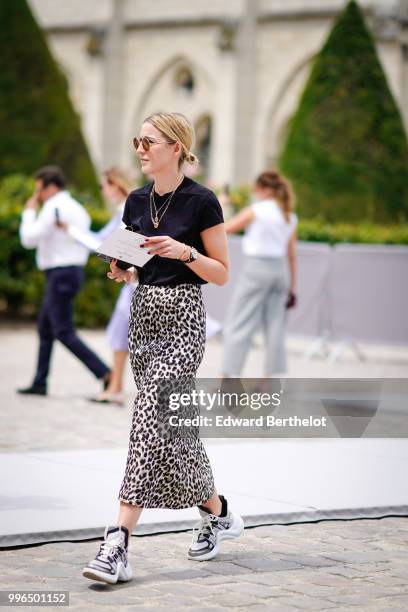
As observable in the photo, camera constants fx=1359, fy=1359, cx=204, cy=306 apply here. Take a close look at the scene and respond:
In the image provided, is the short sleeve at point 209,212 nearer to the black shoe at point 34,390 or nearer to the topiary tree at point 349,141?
the black shoe at point 34,390

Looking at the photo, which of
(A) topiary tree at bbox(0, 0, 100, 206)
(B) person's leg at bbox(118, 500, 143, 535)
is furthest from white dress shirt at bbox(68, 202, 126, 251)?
(A) topiary tree at bbox(0, 0, 100, 206)

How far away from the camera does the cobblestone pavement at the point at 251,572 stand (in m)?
4.93

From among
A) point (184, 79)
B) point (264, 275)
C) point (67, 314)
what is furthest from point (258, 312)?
point (184, 79)

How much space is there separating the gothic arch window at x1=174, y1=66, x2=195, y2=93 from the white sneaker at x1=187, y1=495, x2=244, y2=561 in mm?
34846

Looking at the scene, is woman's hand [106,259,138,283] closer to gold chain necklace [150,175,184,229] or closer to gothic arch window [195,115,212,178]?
gold chain necklace [150,175,184,229]

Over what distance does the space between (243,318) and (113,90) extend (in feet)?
101

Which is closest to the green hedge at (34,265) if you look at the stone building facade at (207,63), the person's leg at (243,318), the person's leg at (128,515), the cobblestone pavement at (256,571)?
the person's leg at (243,318)

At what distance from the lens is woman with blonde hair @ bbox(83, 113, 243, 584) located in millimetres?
5367

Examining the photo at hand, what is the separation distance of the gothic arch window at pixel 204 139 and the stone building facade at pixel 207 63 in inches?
1.2

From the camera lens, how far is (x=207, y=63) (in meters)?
38.8

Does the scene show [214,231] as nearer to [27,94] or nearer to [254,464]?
[254,464]

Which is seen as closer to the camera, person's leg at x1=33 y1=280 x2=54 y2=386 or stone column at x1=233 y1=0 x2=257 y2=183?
person's leg at x1=33 y1=280 x2=54 y2=386

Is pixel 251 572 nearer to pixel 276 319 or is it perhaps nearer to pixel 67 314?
pixel 276 319

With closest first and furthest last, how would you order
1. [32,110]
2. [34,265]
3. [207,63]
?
1. [34,265]
2. [32,110]
3. [207,63]
